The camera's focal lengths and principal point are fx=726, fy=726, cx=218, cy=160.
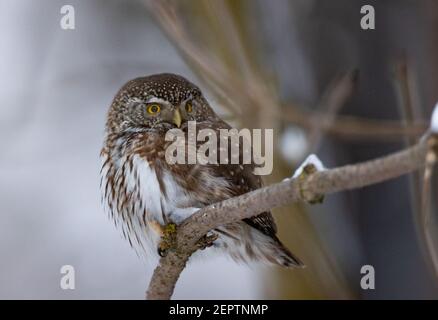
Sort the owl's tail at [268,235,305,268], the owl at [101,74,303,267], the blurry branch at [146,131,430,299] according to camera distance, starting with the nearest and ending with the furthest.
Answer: the blurry branch at [146,131,430,299] < the owl at [101,74,303,267] < the owl's tail at [268,235,305,268]

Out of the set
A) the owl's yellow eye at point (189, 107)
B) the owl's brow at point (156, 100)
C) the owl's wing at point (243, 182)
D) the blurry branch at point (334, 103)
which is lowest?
the owl's wing at point (243, 182)

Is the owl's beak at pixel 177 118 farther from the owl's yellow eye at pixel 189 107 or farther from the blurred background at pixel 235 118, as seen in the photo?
the blurred background at pixel 235 118

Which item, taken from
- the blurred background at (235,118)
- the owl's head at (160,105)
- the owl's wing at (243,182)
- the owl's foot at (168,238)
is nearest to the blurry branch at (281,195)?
the owl's foot at (168,238)

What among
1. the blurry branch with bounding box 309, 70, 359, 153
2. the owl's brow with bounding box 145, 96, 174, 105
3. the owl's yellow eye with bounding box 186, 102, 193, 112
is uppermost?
the owl's brow with bounding box 145, 96, 174, 105

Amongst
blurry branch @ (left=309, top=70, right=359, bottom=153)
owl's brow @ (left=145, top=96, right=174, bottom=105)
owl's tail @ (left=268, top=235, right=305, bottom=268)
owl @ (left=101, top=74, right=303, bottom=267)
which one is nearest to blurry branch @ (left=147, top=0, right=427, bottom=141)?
blurry branch @ (left=309, top=70, right=359, bottom=153)

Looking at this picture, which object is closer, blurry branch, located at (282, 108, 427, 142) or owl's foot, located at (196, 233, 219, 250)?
blurry branch, located at (282, 108, 427, 142)

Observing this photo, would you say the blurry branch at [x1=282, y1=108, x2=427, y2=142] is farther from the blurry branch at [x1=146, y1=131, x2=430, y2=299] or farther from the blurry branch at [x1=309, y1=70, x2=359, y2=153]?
the blurry branch at [x1=146, y1=131, x2=430, y2=299]

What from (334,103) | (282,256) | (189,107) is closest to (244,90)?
(334,103)

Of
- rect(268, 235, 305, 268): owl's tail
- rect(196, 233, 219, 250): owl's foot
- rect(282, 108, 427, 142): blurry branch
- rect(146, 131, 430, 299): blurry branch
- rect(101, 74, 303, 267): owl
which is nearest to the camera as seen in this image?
rect(146, 131, 430, 299): blurry branch
